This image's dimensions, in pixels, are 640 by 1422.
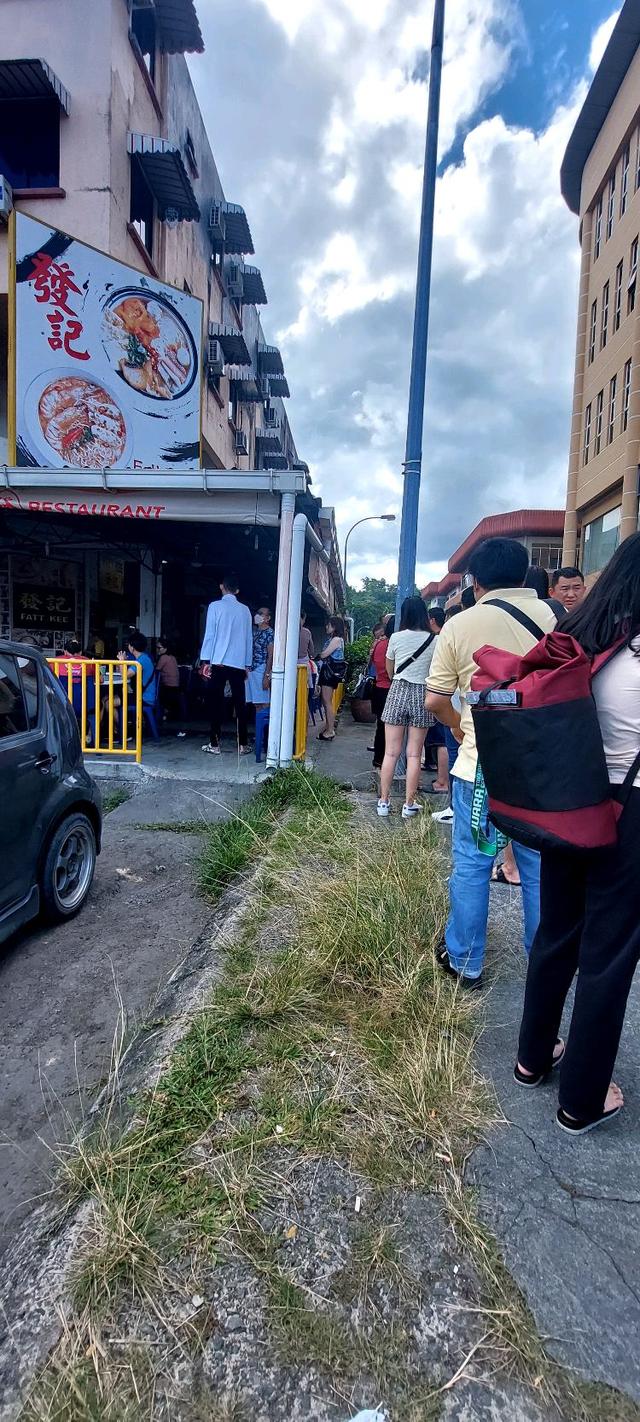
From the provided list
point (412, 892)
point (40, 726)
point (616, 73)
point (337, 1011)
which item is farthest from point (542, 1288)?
point (616, 73)

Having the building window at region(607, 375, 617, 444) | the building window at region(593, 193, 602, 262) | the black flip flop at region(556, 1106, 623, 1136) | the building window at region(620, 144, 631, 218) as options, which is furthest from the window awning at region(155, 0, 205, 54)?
the black flip flop at region(556, 1106, 623, 1136)

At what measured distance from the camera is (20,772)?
3266mm

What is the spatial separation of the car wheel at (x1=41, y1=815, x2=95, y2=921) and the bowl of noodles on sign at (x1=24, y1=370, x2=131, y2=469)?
5039 millimetres

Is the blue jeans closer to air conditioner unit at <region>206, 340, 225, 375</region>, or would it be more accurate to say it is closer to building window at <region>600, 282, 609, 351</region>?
air conditioner unit at <region>206, 340, 225, 375</region>

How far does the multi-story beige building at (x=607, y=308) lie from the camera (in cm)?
1593

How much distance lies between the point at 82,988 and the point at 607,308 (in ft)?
72.1

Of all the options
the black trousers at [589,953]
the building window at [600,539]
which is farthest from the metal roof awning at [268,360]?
the black trousers at [589,953]

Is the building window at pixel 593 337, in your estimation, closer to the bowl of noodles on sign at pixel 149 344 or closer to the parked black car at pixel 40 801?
the bowl of noodles on sign at pixel 149 344

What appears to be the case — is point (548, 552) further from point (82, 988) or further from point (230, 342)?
point (82, 988)

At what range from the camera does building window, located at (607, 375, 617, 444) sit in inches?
690

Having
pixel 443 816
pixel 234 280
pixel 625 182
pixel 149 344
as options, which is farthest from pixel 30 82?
pixel 625 182

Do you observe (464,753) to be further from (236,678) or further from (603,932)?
(236,678)

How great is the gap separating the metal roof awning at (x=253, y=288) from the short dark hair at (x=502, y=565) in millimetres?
16673

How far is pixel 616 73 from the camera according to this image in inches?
651
